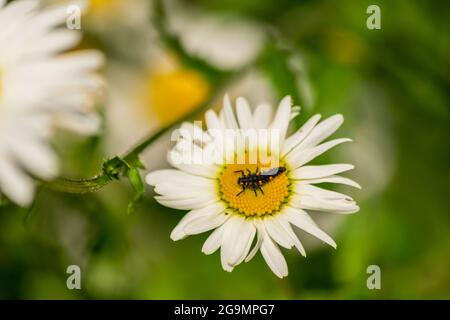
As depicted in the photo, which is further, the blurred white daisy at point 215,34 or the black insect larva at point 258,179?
the blurred white daisy at point 215,34

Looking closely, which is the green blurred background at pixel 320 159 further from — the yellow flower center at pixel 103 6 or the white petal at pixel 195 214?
the white petal at pixel 195 214

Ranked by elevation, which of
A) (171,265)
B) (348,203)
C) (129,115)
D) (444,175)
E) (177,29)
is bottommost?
(348,203)

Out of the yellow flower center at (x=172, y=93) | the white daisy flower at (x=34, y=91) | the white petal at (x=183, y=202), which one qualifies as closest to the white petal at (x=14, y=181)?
the white daisy flower at (x=34, y=91)

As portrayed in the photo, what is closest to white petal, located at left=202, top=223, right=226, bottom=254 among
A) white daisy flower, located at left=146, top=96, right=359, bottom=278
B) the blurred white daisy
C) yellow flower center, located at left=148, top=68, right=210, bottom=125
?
white daisy flower, located at left=146, top=96, right=359, bottom=278

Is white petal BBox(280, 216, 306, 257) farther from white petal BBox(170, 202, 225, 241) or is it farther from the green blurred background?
the green blurred background

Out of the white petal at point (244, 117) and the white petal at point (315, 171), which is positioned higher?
the white petal at point (244, 117)

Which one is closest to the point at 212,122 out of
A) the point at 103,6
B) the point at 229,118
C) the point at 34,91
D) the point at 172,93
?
the point at 229,118

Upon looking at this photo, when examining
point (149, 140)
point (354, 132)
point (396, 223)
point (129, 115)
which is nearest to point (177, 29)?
point (129, 115)

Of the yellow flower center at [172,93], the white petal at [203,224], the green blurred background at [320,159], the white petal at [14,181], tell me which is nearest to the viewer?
the white petal at [14,181]

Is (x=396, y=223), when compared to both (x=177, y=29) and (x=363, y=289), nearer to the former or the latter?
(x=363, y=289)
